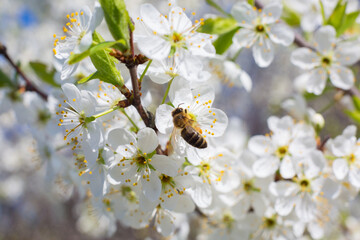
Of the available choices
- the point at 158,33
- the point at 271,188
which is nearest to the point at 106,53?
the point at 158,33

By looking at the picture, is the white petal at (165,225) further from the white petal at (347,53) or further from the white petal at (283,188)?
the white petal at (347,53)

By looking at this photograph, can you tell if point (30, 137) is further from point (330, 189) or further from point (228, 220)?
point (330, 189)

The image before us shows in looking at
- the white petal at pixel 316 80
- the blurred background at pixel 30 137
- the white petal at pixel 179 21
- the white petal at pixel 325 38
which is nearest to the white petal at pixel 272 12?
the white petal at pixel 325 38

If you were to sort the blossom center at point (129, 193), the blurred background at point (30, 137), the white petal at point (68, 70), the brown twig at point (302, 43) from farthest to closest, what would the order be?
the blurred background at point (30, 137) → the brown twig at point (302, 43) → the blossom center at point (129, 193) → the white petal at point (68, 70)

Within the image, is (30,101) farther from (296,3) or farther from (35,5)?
(35,5)

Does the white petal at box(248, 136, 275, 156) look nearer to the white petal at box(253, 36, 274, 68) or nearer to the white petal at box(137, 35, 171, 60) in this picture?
the white petal at box(253, 36, 274, 68)

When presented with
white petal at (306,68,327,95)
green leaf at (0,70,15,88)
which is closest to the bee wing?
white petal at (306,68,327,95)
